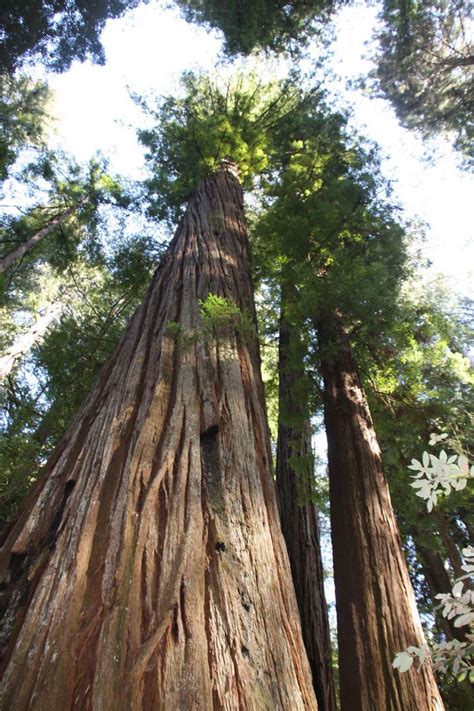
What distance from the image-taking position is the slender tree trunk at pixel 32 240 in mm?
9927

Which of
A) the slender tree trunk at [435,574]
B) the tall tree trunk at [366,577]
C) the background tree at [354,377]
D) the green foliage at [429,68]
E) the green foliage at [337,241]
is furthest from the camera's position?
the green foliage at [429,68]

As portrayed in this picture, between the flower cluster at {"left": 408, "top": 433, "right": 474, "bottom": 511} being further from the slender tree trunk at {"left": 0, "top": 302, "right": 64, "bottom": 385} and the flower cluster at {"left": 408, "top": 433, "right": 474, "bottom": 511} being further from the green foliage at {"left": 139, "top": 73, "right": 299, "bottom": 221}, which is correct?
the slender tree trunk at {"left": 0, "top": 302, "right": 64, "bottom": 385}

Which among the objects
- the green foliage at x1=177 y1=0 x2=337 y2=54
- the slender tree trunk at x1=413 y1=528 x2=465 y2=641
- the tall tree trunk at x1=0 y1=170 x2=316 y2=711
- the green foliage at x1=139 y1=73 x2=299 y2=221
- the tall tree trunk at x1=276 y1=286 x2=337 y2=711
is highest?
the green foliage at x1=177 y1=0 x2=337 y2=54

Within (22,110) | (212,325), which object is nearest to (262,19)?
(212,325)

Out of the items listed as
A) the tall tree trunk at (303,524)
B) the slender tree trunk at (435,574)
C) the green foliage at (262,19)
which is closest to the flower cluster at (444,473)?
the tall tree trunk at (303,524)

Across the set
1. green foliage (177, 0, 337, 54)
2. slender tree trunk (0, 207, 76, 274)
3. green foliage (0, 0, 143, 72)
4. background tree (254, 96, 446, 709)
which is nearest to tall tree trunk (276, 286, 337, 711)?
background tree (254, 96, 446, 709)

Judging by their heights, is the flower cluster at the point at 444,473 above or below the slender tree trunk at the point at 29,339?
below

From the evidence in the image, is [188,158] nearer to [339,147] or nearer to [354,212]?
[339,147]

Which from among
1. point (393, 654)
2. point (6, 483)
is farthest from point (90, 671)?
point (6, 483)

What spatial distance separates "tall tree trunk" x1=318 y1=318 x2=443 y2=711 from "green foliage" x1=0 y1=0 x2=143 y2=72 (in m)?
11.2

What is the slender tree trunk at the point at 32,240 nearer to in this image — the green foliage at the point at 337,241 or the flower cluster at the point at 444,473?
the green foliage at the point at 337,241

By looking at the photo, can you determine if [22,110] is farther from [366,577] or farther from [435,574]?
[435,574]

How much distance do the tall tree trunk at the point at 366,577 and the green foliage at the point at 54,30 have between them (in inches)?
439

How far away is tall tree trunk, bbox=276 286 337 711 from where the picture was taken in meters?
3.10
